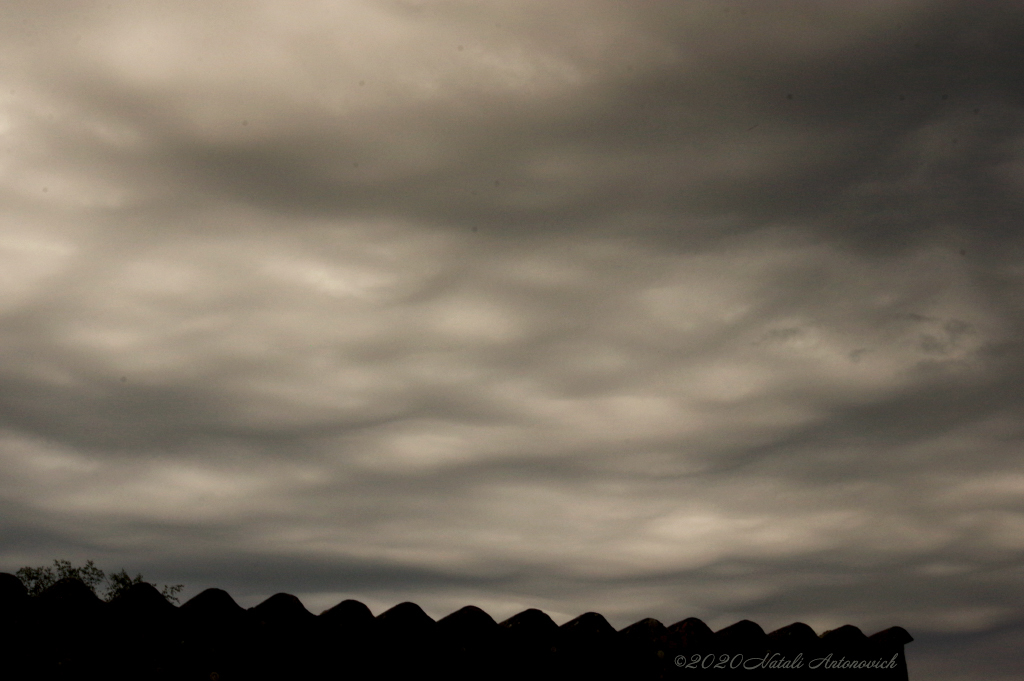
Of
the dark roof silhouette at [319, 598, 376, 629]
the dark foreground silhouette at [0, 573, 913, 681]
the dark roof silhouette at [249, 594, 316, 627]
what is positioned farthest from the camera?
the dark roof silhouette at [319, 598, 376, 629]

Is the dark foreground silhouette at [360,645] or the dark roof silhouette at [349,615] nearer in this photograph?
the dark foreground silhouette at [360,645]

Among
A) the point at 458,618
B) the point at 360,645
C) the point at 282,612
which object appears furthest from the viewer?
the point at 458,618

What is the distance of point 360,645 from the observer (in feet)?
24.0

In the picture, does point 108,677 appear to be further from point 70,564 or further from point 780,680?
point 70,564

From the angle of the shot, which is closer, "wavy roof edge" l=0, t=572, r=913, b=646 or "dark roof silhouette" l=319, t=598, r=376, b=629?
"wavy roof edge" l=0, t=572, r=913, b=646

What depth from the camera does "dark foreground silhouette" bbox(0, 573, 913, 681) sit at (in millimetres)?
6355

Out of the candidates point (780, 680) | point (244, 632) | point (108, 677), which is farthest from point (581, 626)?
point (108, 677)

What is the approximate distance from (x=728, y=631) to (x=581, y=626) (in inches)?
66.3

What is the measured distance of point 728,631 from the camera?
918 cm

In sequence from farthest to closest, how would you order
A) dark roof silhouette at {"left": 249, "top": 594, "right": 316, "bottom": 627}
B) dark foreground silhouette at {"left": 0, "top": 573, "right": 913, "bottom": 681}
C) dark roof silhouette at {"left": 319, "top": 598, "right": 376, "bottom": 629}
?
dark roof silhouette at {"left": 319, "top": 598, "right": 376, "bottom": 629}, dark roof silhouette at {"left": 249, "top": 594, "right": 316, "bottom": 627}, dark foreground silhouette at {"left": 0, "top": 573, "right": 913, "bottom": 681}

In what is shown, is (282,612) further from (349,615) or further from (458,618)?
(458,618)

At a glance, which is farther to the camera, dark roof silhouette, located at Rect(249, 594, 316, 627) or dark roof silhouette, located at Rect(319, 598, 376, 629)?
dark roof silhouette, located at Rect(319, 598, 376, 629)

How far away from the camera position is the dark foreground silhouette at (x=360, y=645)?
636 centimetres

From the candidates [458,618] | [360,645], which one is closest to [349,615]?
[360,645]
